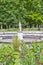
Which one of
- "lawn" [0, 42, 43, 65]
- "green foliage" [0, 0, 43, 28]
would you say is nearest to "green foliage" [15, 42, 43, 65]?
"lawn" [0, 42, 43, 65]

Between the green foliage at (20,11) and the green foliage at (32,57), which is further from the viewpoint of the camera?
the green foliage at (20,11)

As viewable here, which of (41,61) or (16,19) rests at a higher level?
(41,61)

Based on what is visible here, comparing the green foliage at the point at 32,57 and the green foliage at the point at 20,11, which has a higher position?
the green foliage at the point at 32,57

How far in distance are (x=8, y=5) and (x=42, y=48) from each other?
28.5 m

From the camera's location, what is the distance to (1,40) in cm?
2097

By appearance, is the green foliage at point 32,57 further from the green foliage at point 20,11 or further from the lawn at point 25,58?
the green foliage at point 20,11

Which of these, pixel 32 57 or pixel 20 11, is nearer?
pixel 32 57

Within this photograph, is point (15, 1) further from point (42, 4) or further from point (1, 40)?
point (1, 40)

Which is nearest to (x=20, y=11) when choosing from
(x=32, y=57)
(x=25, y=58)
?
(x=32, y=57)

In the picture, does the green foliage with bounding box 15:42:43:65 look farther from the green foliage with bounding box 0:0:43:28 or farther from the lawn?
the green foliage with bounding box 0:0:43:28

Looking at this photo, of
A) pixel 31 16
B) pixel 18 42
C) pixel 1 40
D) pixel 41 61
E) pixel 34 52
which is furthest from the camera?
pixel 31 16

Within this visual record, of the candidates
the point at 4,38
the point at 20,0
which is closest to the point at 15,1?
the point at 20,0

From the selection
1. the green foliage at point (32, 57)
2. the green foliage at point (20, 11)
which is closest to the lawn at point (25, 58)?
the green foliage at point (32, 57)

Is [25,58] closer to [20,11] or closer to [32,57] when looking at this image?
[32,57]
